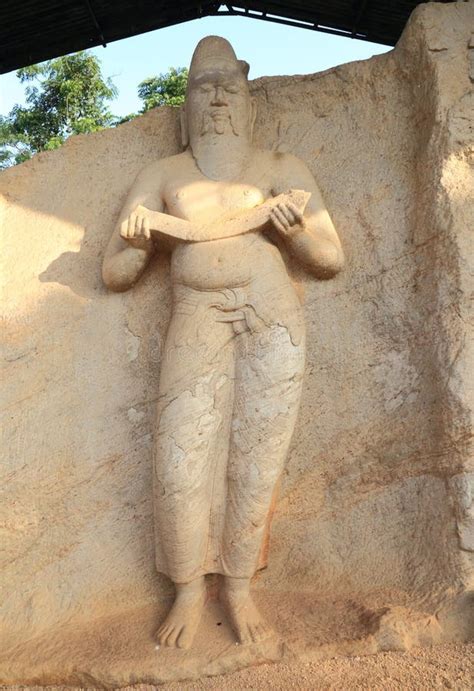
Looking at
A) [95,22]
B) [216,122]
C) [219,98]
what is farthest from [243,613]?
[95,22]

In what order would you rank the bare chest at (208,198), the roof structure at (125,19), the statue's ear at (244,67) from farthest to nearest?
the roof structure at (125,19), the statue's ear at (244,67), the bare chest at (208,198)

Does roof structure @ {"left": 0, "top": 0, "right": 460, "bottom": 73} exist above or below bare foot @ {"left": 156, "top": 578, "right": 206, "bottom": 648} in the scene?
above

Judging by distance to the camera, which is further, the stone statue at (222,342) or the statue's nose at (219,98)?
the statue's nose at (219,98)

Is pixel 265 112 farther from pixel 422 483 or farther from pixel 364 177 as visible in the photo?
pixel 422 483

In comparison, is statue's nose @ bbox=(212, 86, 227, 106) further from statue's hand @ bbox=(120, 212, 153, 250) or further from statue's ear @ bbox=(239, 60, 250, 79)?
statue's hand @ bbox=(120, 212, 153, 250)

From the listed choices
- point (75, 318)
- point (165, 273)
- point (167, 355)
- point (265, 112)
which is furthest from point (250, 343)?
point (265, 112)

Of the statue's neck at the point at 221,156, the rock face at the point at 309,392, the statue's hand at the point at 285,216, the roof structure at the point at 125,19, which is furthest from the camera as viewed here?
the roof structure at the point at 125,19

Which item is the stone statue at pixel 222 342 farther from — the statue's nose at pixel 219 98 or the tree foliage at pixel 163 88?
the tree foliage at pixel 163 88

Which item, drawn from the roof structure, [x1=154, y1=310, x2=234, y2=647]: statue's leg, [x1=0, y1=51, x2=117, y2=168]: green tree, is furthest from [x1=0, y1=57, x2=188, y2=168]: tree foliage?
[x1=154, y1=310, x2=234, y2=647]: statue's leg

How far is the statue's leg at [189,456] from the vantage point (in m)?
3.05

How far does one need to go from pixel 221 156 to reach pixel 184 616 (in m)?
2.31

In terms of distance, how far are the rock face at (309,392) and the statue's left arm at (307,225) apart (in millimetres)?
186

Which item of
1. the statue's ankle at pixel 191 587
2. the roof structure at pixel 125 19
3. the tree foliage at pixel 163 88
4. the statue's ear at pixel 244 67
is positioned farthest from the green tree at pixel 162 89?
the statue's ankle at pixel 191 587

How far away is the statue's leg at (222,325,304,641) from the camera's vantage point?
3.11 metres
